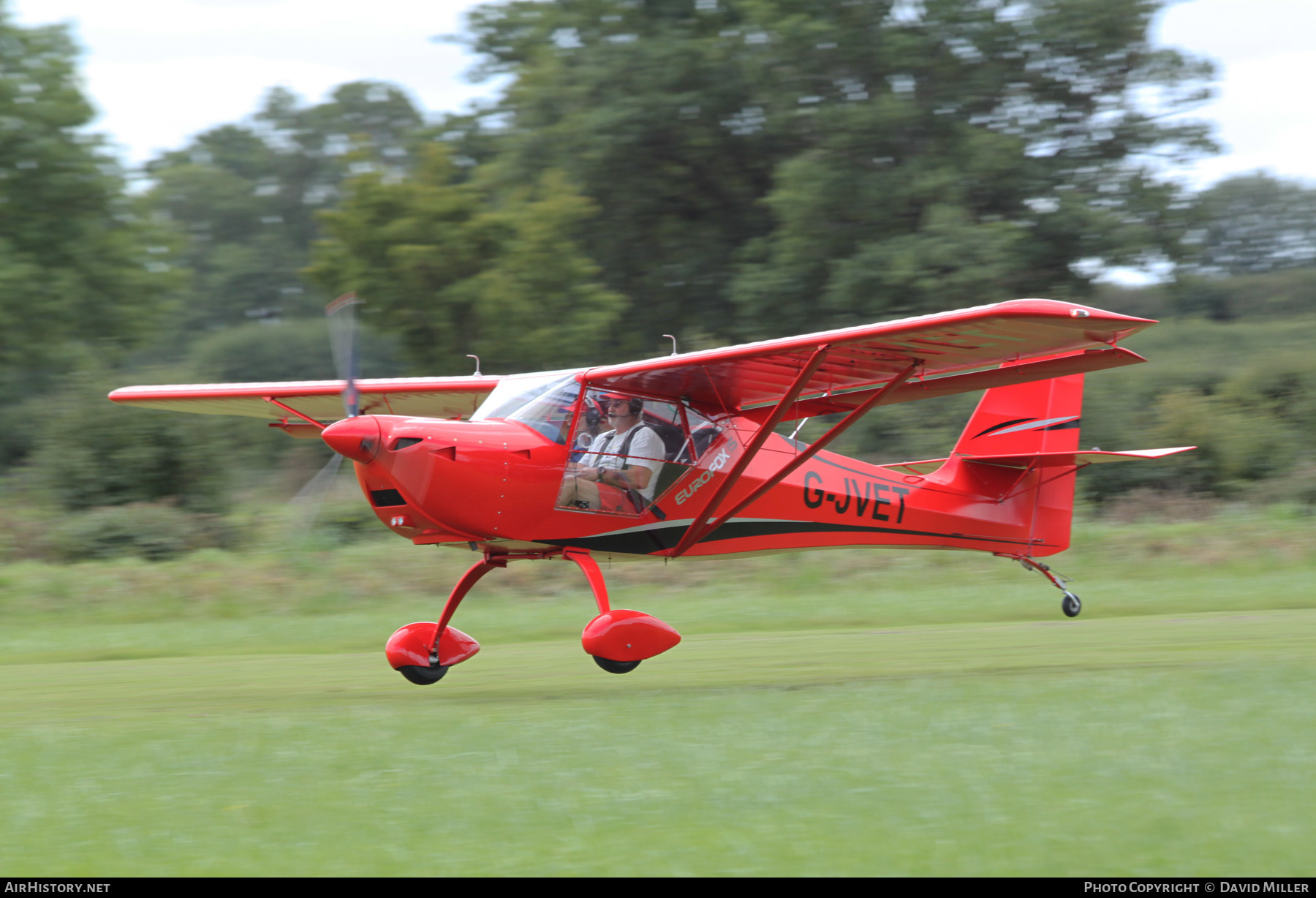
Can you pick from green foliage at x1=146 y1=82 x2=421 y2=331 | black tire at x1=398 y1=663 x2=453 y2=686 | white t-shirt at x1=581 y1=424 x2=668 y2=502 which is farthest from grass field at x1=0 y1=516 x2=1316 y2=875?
green foliage at x1=146 y1=82 x2=421 y2=331

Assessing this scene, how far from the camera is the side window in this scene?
8.77 meters

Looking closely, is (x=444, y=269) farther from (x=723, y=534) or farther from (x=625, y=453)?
(x=625, y=453)

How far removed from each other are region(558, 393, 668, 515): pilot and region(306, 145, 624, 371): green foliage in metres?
15.7

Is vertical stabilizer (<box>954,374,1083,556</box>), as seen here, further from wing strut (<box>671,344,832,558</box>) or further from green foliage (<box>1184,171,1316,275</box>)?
green foliage (<box>1184,171,1316,275</box>)

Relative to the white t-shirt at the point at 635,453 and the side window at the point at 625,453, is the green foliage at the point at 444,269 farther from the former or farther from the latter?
the white t-shirt at the point at 635,453

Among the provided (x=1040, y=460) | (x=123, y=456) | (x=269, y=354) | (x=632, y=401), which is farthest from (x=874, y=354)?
(x=269, y=354)

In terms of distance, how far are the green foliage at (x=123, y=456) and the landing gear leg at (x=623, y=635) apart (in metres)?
11.6

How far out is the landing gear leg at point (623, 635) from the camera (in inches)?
325

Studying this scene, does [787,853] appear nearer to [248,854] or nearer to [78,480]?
[248,854]

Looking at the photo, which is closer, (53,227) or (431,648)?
(431,648)

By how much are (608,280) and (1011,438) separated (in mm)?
20520

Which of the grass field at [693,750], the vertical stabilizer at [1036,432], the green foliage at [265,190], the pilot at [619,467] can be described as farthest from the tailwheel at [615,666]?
the green foliage at [265,190]

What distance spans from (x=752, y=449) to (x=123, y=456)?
1246cm

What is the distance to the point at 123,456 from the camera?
17875 mm
